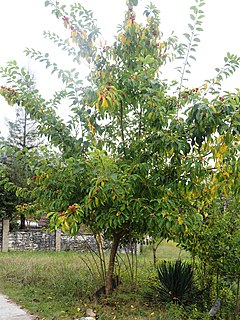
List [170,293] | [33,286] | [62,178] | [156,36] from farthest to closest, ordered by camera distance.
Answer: [33,286]
[170,293]
[156,36]
[62,178]

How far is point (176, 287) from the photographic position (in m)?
6.52

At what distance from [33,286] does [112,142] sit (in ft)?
11.1

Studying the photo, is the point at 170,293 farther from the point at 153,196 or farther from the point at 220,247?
the point at 153,196

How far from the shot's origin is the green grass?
5.78 metres

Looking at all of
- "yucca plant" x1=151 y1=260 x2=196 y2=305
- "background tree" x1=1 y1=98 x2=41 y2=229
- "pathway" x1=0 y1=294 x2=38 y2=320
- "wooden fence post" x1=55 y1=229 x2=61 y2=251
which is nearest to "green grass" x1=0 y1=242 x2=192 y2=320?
"pathway" x1=0 y1=294 x2=38 y2=320

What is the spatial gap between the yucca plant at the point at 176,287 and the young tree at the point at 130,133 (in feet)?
2.28

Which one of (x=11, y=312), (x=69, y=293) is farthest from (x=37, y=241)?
(x=11, y=312)

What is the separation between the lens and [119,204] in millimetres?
5266

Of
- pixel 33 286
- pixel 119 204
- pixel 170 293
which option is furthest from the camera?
pixel 33 286

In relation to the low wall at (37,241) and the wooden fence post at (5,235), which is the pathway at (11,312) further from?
the low wall at (37,241)

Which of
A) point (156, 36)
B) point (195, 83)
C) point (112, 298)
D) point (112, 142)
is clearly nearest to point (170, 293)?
point (112, 298)

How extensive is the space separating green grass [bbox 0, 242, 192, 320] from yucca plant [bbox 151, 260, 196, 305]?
30 cm

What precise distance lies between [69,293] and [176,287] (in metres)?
1.85

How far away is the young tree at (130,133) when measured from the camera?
4.72 meters
